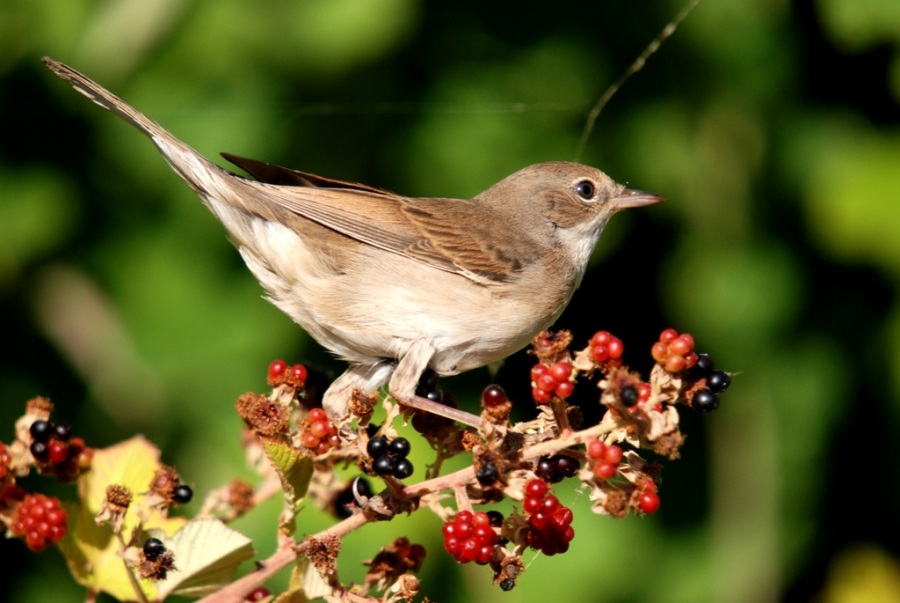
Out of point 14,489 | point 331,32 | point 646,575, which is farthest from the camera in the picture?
point 646,575

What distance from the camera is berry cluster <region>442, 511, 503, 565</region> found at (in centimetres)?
247

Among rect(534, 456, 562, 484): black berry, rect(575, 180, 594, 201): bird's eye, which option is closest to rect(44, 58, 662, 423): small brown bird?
rect(575, 180, 594, 201): bird's eye

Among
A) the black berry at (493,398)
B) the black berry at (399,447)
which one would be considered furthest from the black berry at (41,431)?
the black berry at (493,398)

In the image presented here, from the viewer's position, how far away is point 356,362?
12.5ft

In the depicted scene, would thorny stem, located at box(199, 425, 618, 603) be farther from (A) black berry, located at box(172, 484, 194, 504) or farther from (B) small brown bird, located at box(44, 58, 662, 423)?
(B) small brown bird, located at box(44, 58, 662, 423)

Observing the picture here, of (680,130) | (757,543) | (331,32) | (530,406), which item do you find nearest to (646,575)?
(757,543)

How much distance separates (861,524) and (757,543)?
0.50m

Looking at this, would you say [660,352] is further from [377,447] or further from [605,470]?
[377,447]

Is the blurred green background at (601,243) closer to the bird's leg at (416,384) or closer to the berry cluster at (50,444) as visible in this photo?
the bird's leg at (416,384)

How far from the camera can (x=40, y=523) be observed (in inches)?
100.0

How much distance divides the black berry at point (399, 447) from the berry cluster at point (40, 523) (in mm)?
833

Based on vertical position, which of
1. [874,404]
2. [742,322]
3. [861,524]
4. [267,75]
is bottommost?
[861,524]

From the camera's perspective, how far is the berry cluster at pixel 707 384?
2.45 metres

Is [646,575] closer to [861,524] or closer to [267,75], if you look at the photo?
[861,524]
